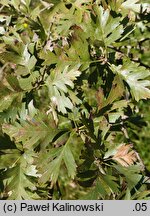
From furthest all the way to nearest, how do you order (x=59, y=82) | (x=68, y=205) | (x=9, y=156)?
(x=68, y=205), (x=9, y=156), (x=59, y=82)

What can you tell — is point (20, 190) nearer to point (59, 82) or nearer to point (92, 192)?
point (92, 192)

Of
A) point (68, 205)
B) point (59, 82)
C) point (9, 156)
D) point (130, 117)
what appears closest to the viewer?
point (59, 82)

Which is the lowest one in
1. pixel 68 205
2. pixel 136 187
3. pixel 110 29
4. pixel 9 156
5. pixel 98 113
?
pixel 68 205

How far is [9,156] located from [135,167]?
43cm

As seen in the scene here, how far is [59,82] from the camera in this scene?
1328 mm

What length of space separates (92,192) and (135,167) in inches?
6.7

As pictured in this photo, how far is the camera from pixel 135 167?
4.59ft

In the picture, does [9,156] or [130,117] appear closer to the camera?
[9,156]

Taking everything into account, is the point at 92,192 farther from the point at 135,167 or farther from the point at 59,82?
the point at 59,82

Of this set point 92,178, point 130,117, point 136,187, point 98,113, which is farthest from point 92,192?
point 130,117

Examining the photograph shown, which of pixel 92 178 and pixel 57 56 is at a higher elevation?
pixel 57 56

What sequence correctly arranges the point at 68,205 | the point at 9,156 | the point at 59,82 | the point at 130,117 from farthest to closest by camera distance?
the point at 130,117 → the point at 68,205 → the point at 9,156 → the point at 59,82

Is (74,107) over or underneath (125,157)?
over

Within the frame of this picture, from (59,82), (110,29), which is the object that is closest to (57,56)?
(59,82)
